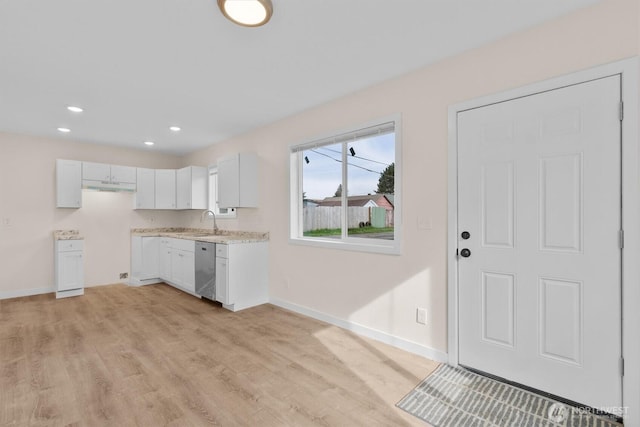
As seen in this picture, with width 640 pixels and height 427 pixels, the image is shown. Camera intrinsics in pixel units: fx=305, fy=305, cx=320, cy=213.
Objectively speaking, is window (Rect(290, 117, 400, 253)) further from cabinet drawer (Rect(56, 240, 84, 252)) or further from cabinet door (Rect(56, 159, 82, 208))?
cabinet door (Rect(56, 159, 82, 208))

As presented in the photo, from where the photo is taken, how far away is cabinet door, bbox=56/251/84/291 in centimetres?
455

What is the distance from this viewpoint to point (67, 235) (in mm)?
4887

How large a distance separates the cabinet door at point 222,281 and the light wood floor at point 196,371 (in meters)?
0.23

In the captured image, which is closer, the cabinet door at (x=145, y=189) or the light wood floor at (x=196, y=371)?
the light wood floor at (x=196, y=371)

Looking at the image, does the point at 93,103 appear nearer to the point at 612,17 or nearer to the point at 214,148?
the point at 214,148

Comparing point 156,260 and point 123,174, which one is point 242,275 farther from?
point 123,174

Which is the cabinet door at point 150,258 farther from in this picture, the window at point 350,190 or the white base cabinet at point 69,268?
the window at point 350,190

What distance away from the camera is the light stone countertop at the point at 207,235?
413 cm

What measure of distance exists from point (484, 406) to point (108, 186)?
5.90 metres

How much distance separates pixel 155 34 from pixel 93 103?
6.14ft

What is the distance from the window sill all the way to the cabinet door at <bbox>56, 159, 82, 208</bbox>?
3.75 m

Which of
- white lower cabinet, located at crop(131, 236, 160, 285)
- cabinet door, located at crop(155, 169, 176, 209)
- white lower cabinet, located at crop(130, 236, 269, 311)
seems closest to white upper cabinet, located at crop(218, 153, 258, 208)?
white lower cabinet, located at crop(130, 236, 269, 311)

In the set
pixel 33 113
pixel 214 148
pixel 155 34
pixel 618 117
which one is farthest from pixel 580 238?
pixel 33 113

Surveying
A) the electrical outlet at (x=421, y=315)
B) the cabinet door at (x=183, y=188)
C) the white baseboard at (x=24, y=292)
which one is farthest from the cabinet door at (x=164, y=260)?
the electrical outlet at (x=421, y=315)
